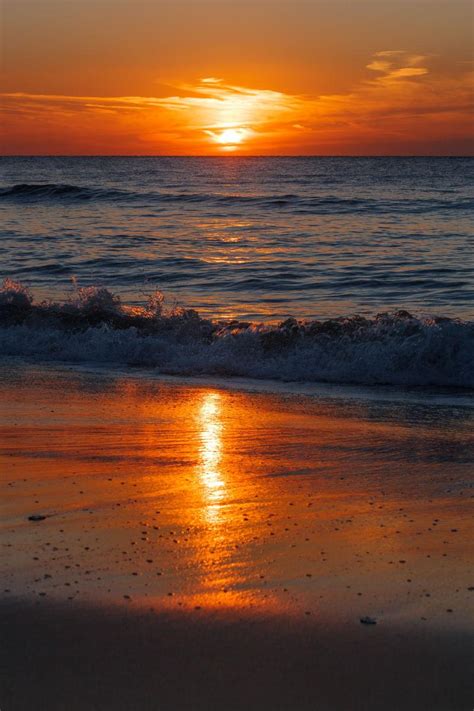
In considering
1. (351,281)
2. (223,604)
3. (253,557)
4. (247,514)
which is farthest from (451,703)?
(351,281)

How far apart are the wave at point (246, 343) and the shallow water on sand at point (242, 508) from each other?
1873mm

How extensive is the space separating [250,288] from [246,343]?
15.2 feet

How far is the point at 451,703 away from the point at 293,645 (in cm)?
59

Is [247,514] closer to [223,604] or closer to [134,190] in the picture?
[223,604]

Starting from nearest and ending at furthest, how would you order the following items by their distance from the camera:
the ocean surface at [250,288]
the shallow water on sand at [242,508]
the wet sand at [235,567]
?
the wet sand at [235,567] → the shallow water on sand at [242,508] → the ocean surface at [250,288]

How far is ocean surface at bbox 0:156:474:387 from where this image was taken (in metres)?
9.47

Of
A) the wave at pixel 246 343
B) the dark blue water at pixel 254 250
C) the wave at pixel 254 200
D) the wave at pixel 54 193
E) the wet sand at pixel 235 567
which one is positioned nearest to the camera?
the wet sand at pixel 235 567

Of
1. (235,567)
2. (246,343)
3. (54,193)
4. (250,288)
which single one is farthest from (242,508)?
(54,193)

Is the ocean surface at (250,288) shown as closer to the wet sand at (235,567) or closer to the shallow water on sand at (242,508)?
the shallow water on sand at (242,508)

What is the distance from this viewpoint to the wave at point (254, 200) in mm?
29402

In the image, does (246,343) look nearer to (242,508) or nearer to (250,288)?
(250,288)

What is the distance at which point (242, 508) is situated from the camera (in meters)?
4.29

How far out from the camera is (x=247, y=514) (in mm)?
4180

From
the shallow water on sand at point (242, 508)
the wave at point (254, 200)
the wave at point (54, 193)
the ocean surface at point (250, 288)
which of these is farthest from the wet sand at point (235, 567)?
the wave at point (54, 193)
